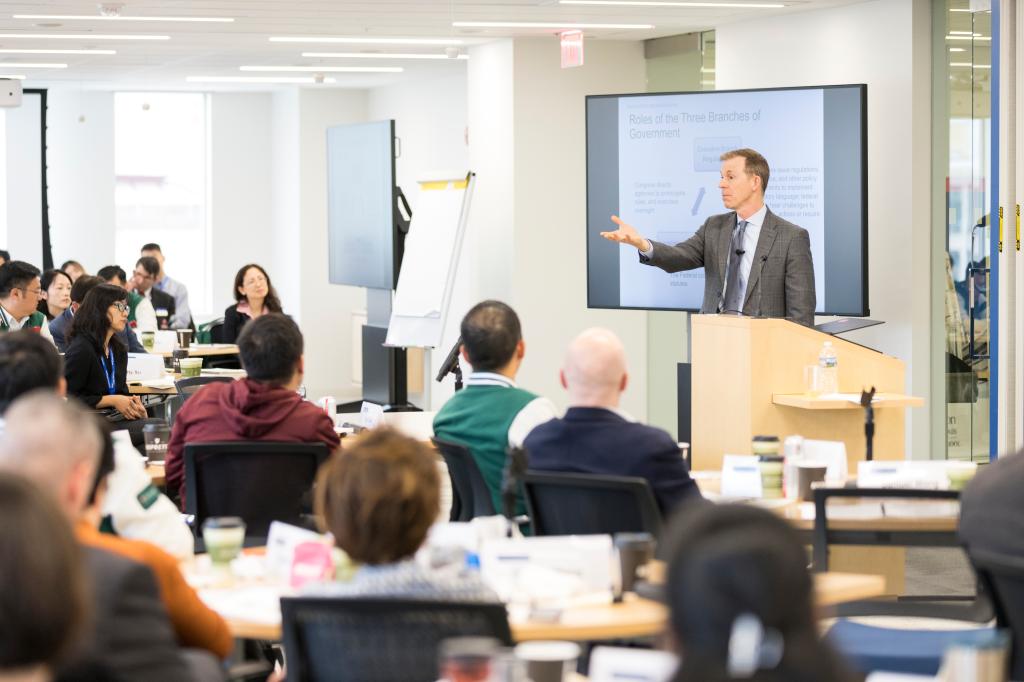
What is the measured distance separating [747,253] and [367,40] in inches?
212

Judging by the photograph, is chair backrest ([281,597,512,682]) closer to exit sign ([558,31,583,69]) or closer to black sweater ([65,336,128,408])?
black sweater ([65,336,128,408])

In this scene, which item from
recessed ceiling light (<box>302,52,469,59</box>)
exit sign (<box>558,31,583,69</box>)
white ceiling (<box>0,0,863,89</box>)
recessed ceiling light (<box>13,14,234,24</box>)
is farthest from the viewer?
recessed ceiling light (<box>302,52,469,59</box>)

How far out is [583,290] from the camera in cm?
1205

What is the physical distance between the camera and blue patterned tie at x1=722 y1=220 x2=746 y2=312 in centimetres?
767

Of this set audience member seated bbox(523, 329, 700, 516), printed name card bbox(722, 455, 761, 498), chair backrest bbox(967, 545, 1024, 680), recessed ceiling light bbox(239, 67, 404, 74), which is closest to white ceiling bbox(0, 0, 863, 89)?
recessed ceiling light bbox(239, 67, 404, 74)

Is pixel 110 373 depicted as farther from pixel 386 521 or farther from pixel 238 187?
pixel 238 187

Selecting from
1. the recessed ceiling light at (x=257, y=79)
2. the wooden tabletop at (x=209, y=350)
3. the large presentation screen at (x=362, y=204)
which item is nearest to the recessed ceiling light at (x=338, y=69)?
the recessed ceiling light at (x=257, y=79)

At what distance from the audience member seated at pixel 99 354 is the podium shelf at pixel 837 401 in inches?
144

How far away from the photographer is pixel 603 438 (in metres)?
4.21

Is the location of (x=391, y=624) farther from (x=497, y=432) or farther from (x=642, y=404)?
(x=642, y=404)

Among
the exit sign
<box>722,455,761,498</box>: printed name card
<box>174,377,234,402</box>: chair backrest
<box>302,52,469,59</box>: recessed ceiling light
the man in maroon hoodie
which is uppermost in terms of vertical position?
<box>302,52,469,59</box>: recessed ceiling light

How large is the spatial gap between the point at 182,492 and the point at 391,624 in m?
2.73

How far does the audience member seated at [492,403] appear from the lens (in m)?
4.92

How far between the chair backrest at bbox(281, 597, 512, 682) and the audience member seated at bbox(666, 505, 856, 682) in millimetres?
879
